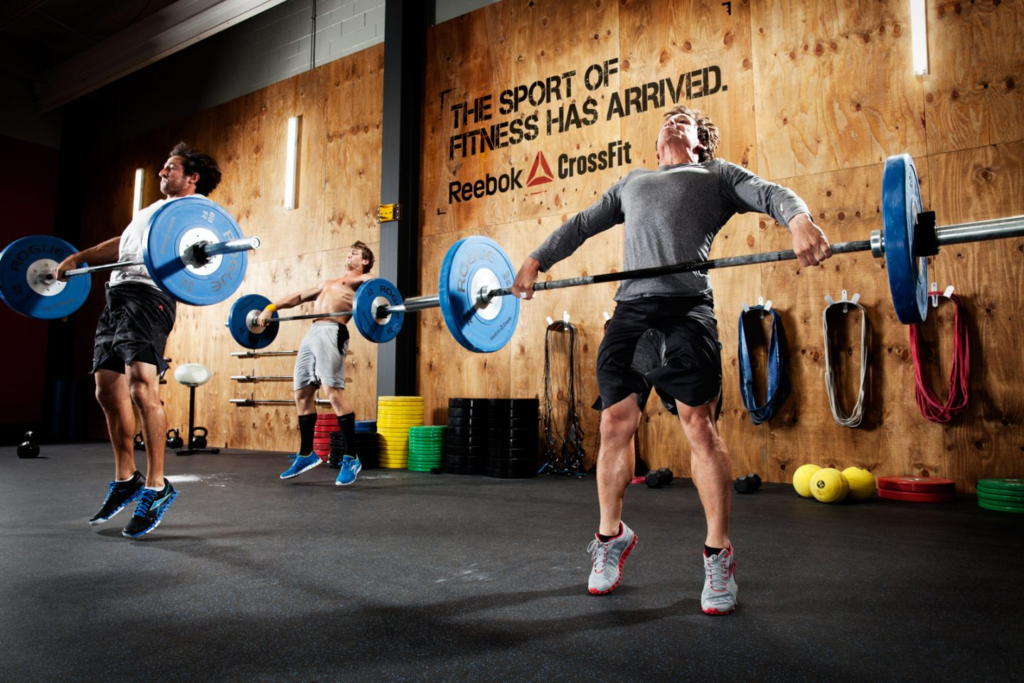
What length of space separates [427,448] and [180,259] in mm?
Answer: 2643

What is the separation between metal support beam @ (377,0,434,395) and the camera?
17.8 feet

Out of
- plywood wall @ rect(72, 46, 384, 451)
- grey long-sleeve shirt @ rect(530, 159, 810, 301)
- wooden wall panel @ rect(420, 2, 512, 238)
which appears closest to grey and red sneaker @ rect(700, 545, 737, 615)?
grey long-sleeve shirt @ rect(530, 159, 810, 301)

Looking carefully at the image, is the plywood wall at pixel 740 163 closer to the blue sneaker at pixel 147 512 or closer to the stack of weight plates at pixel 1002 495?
the stack of weight plates at pixel 1002 495

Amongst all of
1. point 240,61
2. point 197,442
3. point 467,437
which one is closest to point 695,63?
point 467,437

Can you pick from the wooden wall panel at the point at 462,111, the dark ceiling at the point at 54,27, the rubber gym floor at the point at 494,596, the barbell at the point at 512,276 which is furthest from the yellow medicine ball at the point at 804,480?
the dark ceiling at the point at 54,27

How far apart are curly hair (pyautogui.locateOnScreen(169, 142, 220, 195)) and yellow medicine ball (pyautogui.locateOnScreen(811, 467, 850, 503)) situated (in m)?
3.05

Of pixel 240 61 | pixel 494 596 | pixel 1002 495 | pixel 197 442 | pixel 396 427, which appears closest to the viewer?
pixel 494 596

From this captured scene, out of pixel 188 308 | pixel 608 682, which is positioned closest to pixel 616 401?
pixel 608 682

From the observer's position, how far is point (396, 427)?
5020mm

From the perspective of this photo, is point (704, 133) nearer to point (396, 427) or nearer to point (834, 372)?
point (834, 372)

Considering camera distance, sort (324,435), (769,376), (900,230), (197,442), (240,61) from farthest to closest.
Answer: (240,61)
(197,442)
(324,435)
(769,376)
(900,230)

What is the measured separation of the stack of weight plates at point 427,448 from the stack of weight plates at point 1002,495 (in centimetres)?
316

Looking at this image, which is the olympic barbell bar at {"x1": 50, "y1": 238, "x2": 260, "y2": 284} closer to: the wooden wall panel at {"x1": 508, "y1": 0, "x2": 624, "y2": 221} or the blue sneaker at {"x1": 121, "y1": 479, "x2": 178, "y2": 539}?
the blue sneaker at {"x1": 121, "y1": 479, "x2": 178, "y2": 539}

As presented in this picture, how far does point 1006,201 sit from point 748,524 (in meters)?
2.22
